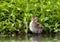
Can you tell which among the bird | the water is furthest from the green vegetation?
the water

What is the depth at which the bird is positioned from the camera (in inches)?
539

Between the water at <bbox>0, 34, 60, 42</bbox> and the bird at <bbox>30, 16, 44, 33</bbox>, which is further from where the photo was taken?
the bird at <bbox>30, 16, 44, 33</bbox>

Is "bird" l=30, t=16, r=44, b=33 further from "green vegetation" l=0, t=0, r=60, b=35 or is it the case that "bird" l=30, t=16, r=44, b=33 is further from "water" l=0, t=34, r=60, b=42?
"water" l=0, t=34, r=60, b=42

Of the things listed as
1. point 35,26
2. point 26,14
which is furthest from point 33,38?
point 26,14

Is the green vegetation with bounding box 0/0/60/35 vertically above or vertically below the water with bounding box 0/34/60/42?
above

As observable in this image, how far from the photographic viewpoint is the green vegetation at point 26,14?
1371cm

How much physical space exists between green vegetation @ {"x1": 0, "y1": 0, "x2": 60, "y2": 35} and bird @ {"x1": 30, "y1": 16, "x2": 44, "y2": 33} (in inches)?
5.5

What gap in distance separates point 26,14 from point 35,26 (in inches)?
21.3

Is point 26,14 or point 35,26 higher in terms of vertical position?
point 26,14

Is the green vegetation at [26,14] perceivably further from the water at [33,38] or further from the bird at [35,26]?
the water at [33,38]

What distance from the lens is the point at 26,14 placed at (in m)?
14.1

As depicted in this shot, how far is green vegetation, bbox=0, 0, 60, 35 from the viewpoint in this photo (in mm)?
13709

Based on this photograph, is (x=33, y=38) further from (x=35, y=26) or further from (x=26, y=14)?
(x=26, y=14)

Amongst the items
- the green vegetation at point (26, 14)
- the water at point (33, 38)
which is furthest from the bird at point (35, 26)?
the water at point (33, 38)
